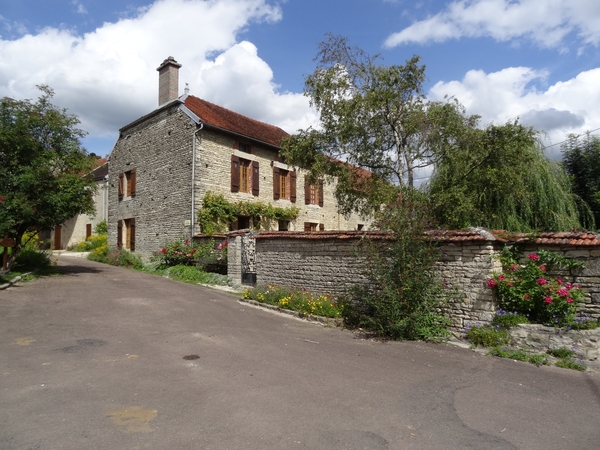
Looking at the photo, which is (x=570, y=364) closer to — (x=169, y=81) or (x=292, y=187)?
(x=292, y=187)

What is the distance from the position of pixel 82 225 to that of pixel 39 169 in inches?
618

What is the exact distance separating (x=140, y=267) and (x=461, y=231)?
14.7m

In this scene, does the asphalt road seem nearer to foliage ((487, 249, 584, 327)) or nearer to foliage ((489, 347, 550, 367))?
foliage ((489, 347, 550, 367))

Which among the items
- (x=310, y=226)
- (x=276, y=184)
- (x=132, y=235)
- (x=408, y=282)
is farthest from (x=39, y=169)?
(x=310, y=226)

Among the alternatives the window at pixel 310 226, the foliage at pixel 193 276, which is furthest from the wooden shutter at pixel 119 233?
the window at pixel 310 226

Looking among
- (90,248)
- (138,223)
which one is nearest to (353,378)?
(138,223)

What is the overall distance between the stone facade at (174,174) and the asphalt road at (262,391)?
9989mm

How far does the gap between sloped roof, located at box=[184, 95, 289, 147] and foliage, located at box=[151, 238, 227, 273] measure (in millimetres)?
5237

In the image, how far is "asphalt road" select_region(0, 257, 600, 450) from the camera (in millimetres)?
3680

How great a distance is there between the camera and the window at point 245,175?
1895cm

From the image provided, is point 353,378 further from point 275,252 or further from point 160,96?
point 160,96

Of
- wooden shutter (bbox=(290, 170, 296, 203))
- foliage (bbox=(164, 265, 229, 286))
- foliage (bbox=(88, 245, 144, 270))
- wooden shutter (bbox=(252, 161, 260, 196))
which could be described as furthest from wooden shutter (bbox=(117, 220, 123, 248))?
wooden shutter (bbox=(290, 170, 296, 203))

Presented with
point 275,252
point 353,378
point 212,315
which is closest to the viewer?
point 353,378

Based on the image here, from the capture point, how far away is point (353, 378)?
17.6ft
